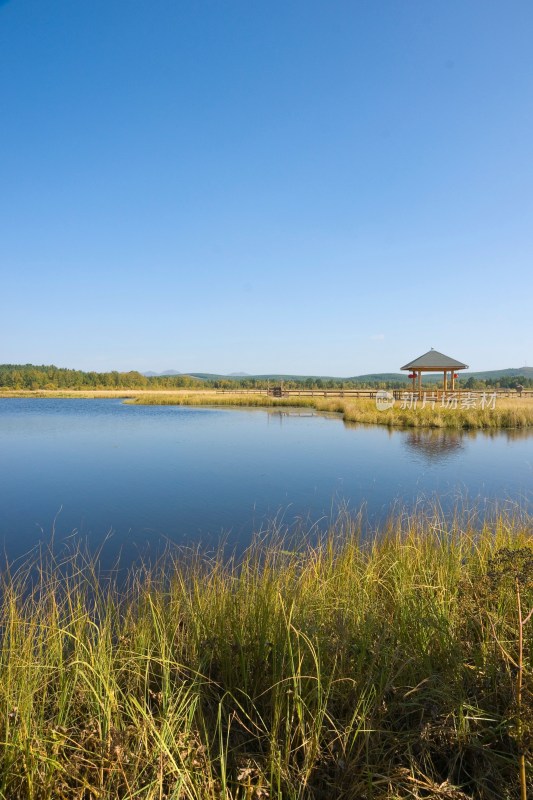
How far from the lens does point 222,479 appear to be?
9.46 m

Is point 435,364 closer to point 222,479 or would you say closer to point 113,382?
point 222,479

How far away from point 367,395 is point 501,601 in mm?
36951

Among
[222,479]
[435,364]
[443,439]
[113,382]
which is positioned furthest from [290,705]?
[113,382]

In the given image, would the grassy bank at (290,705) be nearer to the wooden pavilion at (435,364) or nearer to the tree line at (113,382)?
the wooden pavilion at (435,364)

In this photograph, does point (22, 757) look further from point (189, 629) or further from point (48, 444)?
point (48, 444)

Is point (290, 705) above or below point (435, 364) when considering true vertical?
below

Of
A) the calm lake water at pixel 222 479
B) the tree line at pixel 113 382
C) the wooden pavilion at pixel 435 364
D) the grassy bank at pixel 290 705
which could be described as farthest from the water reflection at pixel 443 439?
the tree line at pixel 113 382

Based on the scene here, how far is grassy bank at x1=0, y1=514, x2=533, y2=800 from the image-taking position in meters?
1.56

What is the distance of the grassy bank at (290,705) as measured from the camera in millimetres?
1560

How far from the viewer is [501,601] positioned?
237 cm

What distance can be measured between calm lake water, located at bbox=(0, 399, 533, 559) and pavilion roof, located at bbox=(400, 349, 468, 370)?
6.72 m

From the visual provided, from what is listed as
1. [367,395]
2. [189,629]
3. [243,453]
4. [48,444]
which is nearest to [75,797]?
[189,629]

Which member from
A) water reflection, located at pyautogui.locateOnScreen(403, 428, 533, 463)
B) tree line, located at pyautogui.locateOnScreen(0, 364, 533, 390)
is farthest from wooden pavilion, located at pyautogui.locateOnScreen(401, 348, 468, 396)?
tree line, located at pyautogui.locateOnScreen(0, 364, 533, 390)

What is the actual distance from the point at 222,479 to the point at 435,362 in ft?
59.5
